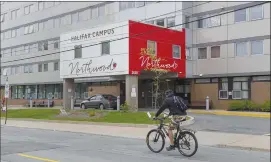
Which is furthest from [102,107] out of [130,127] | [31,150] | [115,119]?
[31,150]

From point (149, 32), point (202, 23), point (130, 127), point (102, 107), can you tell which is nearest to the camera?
point (130, 127)

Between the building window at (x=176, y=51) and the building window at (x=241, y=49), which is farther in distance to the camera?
the building window at (x=176, y=51)

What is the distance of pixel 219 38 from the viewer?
3450 centimetres

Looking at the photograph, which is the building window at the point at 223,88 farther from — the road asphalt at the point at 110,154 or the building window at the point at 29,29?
the building window at the point at 29,29

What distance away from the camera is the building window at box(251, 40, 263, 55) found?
31734 mm

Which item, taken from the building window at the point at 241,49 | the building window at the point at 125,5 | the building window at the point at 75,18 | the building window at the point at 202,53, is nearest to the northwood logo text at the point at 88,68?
the building window at the point at 202,53

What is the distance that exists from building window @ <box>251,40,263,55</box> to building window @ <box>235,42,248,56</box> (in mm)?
647

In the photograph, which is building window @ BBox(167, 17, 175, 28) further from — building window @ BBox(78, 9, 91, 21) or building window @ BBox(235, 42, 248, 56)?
building window @ BBox(78, 9, 91, 21)

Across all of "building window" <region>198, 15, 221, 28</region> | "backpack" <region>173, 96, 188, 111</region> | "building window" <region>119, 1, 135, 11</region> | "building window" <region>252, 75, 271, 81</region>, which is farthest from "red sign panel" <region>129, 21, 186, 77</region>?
"backpack" <region>173, 96, 188, 111</region>

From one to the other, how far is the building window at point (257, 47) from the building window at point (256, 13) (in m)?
1.98

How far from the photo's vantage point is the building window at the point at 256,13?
31.9 metres

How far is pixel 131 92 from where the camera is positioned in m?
28.0

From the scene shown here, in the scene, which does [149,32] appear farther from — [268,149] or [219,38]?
[268,149]

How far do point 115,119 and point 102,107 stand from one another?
10.2 metres
